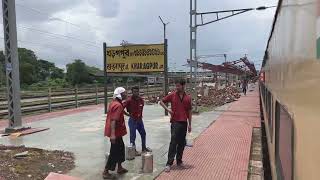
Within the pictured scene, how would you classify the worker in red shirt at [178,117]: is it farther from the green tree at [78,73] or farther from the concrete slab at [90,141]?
the green tree at [78,73]

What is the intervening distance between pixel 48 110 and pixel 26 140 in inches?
507

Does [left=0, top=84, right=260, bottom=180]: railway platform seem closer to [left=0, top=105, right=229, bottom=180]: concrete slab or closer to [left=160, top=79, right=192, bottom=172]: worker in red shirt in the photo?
[left=0, top=105, right=229, bottom=180]: concrete slab

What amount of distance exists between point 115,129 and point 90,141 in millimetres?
4994

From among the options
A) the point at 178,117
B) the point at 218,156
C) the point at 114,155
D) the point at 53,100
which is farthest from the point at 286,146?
the point at 53,100

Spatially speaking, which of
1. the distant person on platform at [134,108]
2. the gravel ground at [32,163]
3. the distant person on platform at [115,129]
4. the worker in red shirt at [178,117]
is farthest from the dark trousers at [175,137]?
the gravel ground at [32,163]

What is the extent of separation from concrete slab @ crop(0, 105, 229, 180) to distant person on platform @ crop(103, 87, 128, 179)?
0.33 meters

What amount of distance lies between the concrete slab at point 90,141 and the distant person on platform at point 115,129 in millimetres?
335

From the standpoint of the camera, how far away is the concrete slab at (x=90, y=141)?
907cm

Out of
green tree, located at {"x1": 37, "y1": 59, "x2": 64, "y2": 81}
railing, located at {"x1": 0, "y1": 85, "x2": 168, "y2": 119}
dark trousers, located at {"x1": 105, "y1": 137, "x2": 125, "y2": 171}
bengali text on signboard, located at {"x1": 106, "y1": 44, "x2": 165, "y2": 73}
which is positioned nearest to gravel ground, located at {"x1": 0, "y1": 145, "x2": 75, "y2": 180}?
dark trousers, located at {"x1": 105, "y1": 137, "x2": 125, "y2": 171}

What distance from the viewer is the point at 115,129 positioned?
805cm

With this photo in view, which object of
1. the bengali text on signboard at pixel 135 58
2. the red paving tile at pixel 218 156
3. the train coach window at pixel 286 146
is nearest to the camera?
the train coach window at pixel 286 146

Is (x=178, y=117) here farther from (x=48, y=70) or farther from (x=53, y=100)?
(x=48, y=70)

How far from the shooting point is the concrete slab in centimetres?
907

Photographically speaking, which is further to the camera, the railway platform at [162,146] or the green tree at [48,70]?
the green tree at [48,70]
